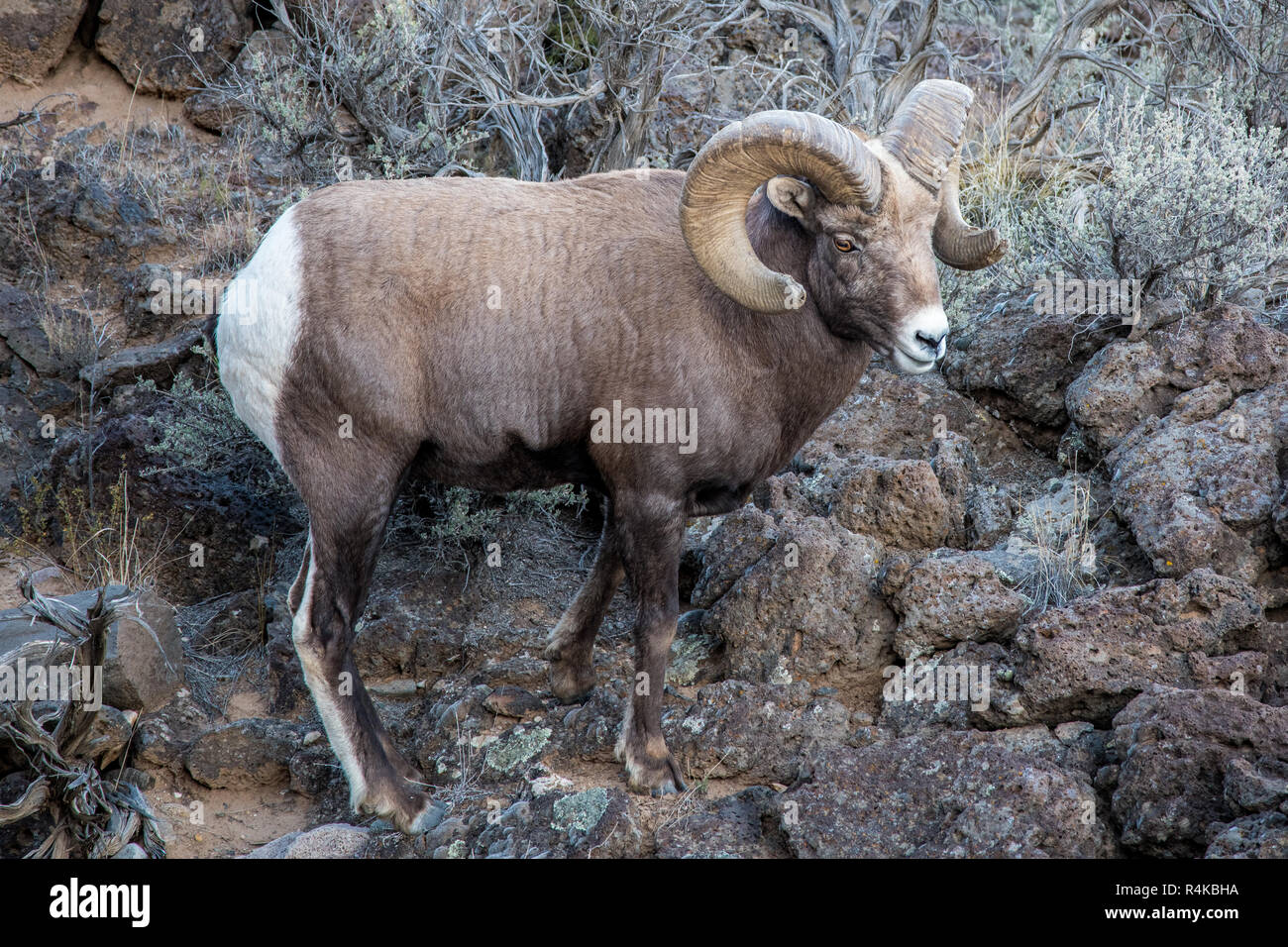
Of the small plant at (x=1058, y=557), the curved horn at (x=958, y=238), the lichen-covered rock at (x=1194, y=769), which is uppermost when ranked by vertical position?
the curved horn at (x=958, y=238)

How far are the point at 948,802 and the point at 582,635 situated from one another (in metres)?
1.85

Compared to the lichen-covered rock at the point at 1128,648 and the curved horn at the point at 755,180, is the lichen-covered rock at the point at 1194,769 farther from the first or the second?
the curved horn at the point at 755,180

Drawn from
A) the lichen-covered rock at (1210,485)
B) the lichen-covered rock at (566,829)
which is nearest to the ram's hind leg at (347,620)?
the lichen-covered rock at (566,829)

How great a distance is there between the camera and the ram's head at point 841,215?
13.0 feet

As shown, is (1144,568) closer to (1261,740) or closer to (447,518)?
(1261,740)

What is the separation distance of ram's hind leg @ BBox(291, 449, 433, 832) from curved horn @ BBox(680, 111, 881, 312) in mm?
1508

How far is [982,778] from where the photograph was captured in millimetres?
3869

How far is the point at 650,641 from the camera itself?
14.9 feet

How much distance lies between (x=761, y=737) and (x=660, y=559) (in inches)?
34.1

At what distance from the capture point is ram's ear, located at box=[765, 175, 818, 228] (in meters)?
4.19

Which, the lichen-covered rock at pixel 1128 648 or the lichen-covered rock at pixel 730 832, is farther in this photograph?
the lichen-covered rock at pixel 1128 648

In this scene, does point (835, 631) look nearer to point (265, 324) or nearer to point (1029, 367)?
point (1029, 367)

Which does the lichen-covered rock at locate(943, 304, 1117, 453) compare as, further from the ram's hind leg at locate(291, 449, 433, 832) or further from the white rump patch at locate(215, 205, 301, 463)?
the white rump patch at locate(215, 205, 301, 463)
